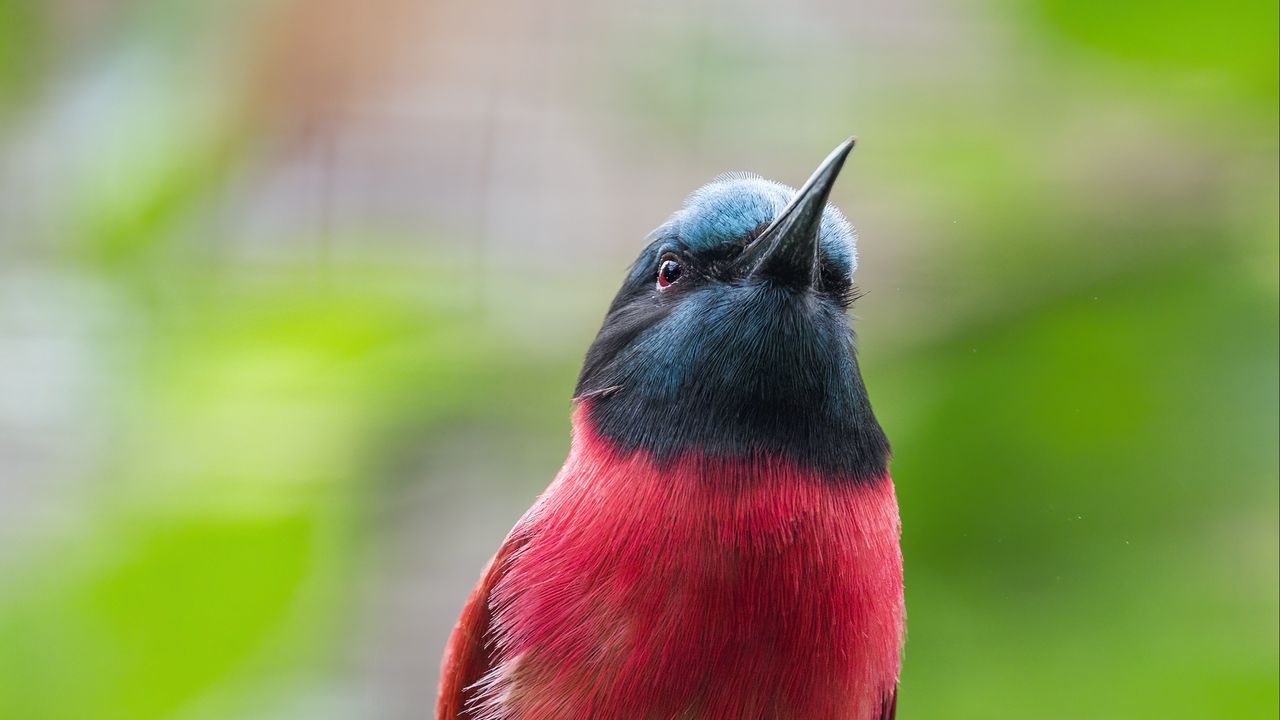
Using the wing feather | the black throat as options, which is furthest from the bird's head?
the wing feather

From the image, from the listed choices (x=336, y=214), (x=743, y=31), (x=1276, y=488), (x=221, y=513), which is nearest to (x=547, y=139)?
(x=336, y=214)

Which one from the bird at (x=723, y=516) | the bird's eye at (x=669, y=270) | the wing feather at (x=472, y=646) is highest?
the bird's eye at (x=669, y=270)

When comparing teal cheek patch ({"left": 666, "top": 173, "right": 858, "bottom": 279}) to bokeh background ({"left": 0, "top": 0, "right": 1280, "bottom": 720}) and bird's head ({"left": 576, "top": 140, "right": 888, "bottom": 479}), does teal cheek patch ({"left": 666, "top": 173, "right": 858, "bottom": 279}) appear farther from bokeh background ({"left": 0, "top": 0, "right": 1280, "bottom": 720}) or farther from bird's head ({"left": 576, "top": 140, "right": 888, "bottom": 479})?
bokeh background ({"left": 0, "top": 0, "right": 1280, "bottom": 720})

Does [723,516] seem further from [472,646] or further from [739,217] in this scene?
[472,646]

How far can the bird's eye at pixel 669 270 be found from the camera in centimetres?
232

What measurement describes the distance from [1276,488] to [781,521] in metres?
1.32

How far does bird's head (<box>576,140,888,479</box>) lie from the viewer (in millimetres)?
2109

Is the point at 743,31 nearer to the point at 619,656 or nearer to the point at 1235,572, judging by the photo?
the point at 1235,572

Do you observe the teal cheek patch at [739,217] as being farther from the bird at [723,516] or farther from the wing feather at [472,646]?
the wing feather at [472,646]

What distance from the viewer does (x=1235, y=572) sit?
2721mm

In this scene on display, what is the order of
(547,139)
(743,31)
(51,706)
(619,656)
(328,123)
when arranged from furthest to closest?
(547,139)
(328,123)
(743,31)
(51,706)
(619,656)

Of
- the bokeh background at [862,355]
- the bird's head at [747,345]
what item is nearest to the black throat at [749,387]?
the bird's head at [747,345]

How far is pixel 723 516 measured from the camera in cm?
204

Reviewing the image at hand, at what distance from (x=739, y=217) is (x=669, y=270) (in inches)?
7.1
